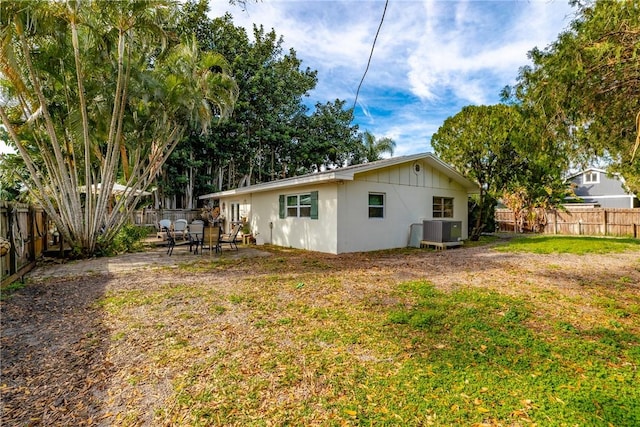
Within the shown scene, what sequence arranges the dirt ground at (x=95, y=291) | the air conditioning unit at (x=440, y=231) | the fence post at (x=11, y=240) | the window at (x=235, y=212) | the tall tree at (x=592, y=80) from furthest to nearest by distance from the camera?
the window at (x=235, y=212), the air conditioning unit at (x=440, y=231), the fence post at (x=11, y=240), the tall tree at (x=592, y=80), the dirt ground at (x=95, y=291)

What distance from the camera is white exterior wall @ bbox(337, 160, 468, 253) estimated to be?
10.5 m

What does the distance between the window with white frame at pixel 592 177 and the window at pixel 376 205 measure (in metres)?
24.9

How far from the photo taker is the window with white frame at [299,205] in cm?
1150

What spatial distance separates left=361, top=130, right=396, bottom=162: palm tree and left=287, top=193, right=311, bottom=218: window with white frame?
16.2 meters

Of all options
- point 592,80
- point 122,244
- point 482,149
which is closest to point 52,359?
point 592,80

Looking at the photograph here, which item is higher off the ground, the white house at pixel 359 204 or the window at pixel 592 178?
the window at pixel 592 178

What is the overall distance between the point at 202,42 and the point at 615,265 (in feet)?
74.6

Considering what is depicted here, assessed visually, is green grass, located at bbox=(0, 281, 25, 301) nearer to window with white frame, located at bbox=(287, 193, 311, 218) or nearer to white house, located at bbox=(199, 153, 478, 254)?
white house, located at bbox=(199, 153, 478, 254)

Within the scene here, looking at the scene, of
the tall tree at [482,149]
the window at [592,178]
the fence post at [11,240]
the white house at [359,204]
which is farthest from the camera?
the window at [592,178]

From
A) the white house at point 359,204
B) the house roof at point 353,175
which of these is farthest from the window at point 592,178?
the white house at point 359,204

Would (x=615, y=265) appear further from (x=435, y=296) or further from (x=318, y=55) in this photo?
(x=318, y=55)

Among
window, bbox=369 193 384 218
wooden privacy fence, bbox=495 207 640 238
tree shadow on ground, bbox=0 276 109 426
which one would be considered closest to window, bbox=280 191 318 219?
window, bbox=369 193 384 218

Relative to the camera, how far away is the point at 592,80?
16.4ft

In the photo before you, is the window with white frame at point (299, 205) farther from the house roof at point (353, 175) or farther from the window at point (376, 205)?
the window at point (376, 205)
